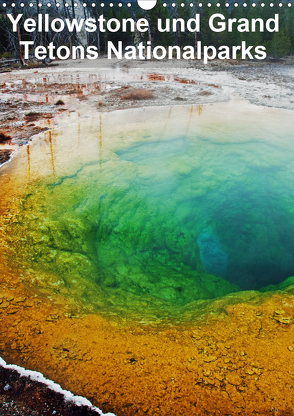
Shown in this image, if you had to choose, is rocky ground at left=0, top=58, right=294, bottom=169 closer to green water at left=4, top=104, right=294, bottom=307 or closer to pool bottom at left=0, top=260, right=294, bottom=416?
green water at left=4, top=104, right=294, bottom=307

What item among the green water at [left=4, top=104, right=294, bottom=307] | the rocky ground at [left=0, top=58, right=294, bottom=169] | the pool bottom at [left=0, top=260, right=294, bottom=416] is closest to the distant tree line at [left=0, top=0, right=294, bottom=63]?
the rocky ground at [left=0, top=58, right=294, bottom=169]

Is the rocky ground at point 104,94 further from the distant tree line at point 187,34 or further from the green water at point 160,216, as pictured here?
the distant tree line at point 187,34

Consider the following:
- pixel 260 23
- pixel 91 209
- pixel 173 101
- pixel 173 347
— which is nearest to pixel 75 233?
pixel 91 209

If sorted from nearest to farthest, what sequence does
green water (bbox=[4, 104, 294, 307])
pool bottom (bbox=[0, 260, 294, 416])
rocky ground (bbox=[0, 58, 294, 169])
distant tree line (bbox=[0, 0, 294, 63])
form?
pool bottom (bbox=[0, 260, 294, 416]), green water (bbox=[4, 104, 294, 307]), rocky ground (bbox=[0, 58, 294, 169]), distant tree line (bbox=[0, 0, 294, 63])

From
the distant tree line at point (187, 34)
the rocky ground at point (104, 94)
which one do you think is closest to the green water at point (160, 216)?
the rocky ground at point (104, 94)

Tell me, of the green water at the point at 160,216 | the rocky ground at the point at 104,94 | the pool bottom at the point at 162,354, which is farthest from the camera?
the rocky ground at the point at 104,94
